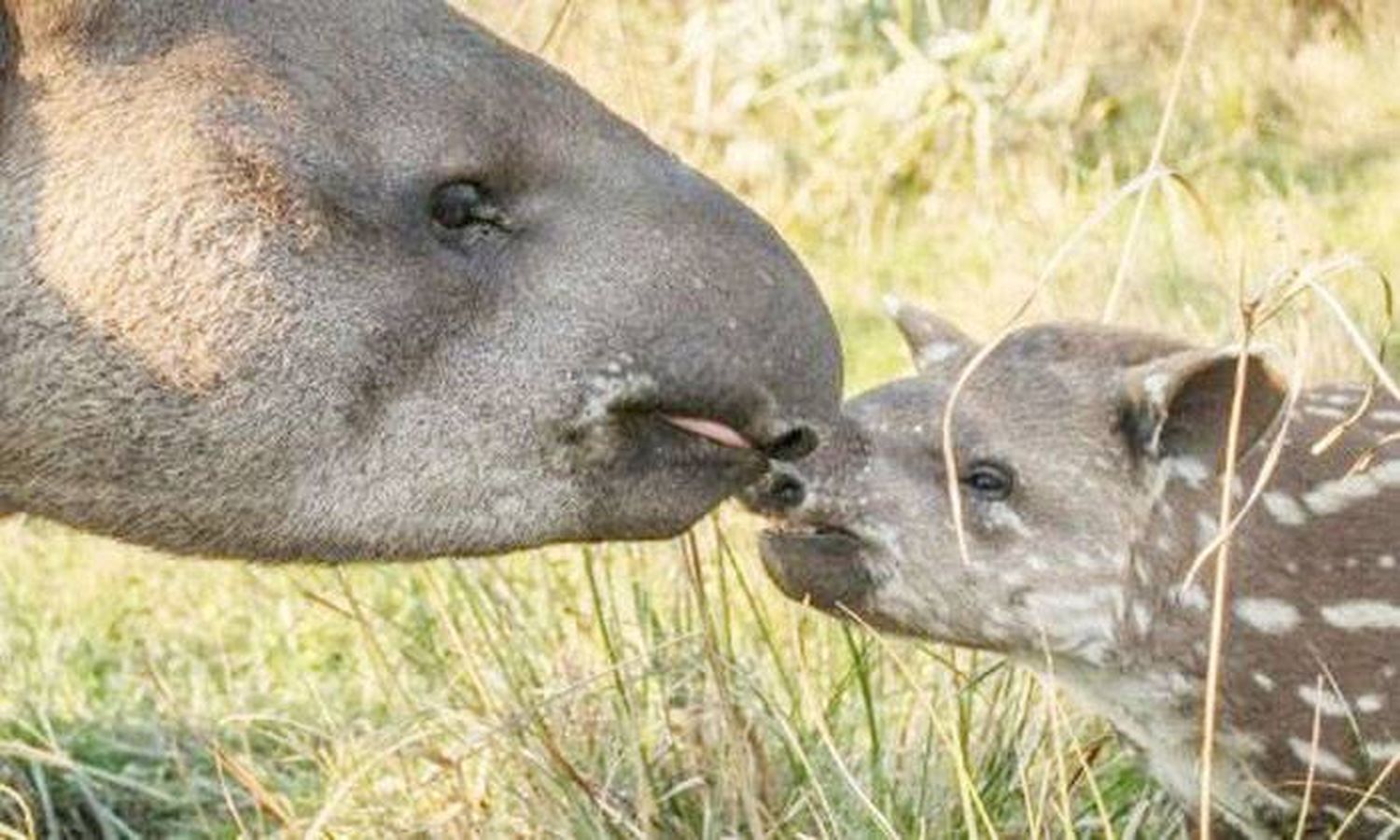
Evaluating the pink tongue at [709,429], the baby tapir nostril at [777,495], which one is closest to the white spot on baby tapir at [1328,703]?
the baby tapir nostril at [777,495]

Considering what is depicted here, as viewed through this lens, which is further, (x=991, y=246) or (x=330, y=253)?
(x=991, y=246)

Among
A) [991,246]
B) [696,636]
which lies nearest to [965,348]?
[696,636]

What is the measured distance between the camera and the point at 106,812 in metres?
7.18

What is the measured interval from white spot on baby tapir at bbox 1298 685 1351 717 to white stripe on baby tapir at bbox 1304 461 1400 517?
1.17 feet

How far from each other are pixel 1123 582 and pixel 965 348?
71 centimetres

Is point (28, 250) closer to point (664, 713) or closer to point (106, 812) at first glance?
point (664, 713)

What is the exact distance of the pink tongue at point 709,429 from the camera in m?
5.33

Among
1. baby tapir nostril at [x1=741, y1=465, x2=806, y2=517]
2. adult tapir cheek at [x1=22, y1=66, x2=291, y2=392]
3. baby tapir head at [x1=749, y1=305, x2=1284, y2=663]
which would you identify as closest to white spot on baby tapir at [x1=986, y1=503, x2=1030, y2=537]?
baby tapir head at [x1=749, y1=305, x2=1284, y2=663]

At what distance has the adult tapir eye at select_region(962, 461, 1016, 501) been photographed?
604 centimetres

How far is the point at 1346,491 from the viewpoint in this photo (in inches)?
233

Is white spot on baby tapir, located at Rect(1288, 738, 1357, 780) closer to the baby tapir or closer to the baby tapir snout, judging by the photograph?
the baby tapir

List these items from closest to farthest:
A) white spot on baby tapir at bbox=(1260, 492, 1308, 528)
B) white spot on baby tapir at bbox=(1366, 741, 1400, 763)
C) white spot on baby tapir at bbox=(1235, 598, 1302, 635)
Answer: white spot on baby tapir at bbox=(1366, 741, 1400, 763), white spot on baby tapir at bbox=(1235, 598, 1302, 635), white spot on baby tapir at bbox=(1260, 492, 1308, 528)

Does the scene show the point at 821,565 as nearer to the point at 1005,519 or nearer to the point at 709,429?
the point at 1005,519

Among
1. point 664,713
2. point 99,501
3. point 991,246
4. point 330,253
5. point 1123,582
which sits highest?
point 330,253
